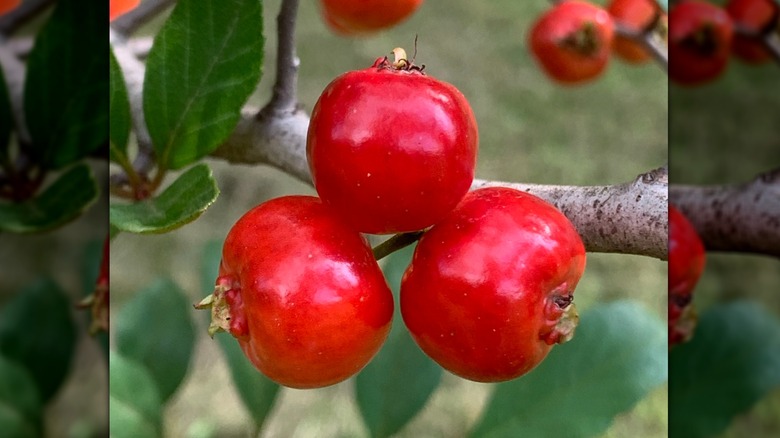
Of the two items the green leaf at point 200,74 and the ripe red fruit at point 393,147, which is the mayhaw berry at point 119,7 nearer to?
the green leaf at point 200,74

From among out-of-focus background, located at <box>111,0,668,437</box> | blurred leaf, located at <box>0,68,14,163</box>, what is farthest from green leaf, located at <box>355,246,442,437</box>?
blurred leaf, located at <box>0,68,14,163</box>

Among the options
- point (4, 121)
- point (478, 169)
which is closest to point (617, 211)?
point (478, 169)

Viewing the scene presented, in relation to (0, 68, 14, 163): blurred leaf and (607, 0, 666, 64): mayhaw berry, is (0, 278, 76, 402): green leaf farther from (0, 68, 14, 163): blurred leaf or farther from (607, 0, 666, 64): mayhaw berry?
(607, 0, 666, 64): mayhaw berry

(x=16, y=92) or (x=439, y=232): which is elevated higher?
(x=439, y=232)

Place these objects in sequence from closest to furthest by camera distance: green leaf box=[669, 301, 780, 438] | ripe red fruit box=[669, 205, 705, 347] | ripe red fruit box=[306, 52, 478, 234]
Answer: ripe red fruit box=[306, 52, 478, 234]
ripe red fruit box=[669, 205, 705, 347]
green leaf box=[669, 301, 780, 438]

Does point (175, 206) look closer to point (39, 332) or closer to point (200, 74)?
point (200, 74)

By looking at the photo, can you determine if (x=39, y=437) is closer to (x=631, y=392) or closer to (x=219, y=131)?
(x=219, y=131)

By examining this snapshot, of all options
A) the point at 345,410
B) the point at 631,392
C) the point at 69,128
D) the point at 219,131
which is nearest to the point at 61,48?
the point at 69,128
